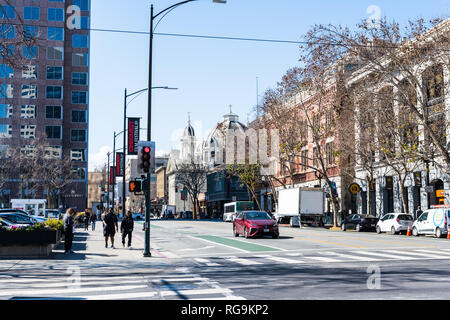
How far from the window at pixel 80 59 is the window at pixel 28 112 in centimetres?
Answer: 1041

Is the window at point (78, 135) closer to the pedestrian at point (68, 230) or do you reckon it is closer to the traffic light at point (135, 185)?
the pedestrian at point (68, 230)

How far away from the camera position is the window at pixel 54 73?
9025cm

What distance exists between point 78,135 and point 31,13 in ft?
67.8

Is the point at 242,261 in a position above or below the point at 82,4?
below

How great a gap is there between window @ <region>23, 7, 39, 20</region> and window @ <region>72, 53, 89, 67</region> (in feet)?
27.8

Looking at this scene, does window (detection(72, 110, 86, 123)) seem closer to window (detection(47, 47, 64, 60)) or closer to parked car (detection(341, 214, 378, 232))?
window (detection(47, 47, 64, 60))

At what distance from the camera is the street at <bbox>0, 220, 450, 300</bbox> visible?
35.7 ft

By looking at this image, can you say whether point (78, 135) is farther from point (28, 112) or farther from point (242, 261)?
point (242, 261)

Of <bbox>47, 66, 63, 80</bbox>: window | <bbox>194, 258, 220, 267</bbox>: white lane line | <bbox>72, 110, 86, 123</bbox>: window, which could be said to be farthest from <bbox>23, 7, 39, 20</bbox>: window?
<bbox>194, 258, 220, 267</bbox>: white lane line

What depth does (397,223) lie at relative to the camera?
39281mm

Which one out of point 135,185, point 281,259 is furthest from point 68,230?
point 281,259

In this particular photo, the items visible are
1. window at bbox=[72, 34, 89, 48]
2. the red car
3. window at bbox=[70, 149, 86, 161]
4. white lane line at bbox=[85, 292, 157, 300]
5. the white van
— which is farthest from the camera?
window at bbox=[72, 34, 89, 48]

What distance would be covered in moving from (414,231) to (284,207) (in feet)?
67.9

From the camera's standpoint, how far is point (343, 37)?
32.4 meters
